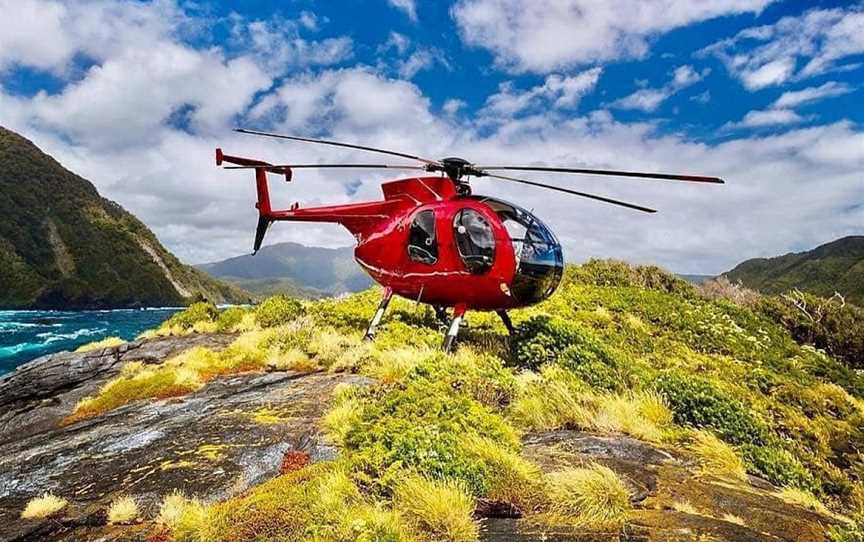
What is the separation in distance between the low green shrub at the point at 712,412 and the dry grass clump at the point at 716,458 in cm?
67

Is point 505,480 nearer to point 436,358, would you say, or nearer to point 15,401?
point 436,358

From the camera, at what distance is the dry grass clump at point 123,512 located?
5.06 meters

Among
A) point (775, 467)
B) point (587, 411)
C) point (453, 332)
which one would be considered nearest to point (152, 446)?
point (453, 332)

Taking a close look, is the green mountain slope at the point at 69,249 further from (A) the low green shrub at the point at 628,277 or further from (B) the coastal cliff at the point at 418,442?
(B) the coastal cliff at the point at 418,442

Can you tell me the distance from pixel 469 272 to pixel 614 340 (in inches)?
274

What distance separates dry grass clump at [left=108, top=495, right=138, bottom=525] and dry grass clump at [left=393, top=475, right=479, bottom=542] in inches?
114

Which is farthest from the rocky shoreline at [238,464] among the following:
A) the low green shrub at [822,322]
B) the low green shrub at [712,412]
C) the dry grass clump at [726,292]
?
the dry grass clump at [726,292]

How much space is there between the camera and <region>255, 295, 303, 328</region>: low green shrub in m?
16.2

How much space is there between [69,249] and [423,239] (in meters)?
159

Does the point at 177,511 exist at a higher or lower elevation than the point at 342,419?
lower

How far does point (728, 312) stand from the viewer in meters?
20.0

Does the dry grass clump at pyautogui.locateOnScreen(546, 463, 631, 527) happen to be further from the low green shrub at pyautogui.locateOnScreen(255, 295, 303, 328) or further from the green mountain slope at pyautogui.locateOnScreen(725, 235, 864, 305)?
the green mountain slope at pyautogui.locateOnScreen(725, 235, 864, 305)

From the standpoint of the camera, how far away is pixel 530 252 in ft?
34.8

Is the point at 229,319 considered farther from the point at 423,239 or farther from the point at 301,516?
the point at 301,516
